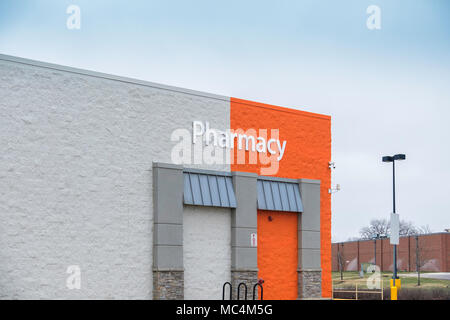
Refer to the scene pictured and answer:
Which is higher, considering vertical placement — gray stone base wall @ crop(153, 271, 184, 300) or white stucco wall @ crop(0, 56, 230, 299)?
white stucco wall @ crop(0, 56, 230, 299)

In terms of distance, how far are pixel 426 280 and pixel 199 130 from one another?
49522 mm

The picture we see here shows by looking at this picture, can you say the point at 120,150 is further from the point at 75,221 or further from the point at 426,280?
the point at 426,280

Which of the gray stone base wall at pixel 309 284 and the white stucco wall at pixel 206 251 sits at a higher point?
the white stucco wall at pixel 206 251

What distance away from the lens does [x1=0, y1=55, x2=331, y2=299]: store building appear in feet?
76.9

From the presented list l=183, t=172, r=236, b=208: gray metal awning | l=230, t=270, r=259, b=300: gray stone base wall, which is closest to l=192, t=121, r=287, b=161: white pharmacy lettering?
l=183, t=172, r=236, b=208: gray metal awning

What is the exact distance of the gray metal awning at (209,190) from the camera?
27375 mm

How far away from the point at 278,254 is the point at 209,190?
4.88 metres

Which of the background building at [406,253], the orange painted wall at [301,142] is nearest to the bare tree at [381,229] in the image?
the background building at [406,253]

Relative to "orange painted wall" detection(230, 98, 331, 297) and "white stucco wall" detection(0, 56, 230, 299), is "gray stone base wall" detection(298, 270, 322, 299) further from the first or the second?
"white stucco wall" detection(0, 56, 230, 299)

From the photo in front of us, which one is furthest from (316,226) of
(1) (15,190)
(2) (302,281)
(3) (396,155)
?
(1) (15,190)

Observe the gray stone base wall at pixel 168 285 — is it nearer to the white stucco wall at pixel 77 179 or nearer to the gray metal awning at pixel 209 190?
the white stucco wall at pixel 77 179

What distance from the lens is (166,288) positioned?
25.8 metres

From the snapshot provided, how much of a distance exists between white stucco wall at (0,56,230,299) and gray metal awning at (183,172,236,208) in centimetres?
169

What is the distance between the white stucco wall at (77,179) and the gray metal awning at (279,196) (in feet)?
17.2
